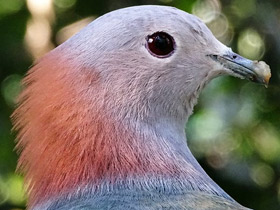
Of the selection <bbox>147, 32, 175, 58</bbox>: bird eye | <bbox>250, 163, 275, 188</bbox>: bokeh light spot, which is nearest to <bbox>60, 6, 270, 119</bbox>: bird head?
<bbox>147, 32, 175, 58</bbox>: bird eye

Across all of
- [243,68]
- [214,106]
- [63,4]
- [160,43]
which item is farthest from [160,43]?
[63,4]

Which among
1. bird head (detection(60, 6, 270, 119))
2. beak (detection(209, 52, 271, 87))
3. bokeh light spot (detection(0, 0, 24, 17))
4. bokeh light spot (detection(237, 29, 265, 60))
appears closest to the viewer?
bird head (detection(60, 6, 270, 119))

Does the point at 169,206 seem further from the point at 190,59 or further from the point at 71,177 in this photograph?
the point at 190,59

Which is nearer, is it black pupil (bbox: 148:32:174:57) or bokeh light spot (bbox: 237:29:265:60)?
black pupil (bbox: 148:32:174:57)

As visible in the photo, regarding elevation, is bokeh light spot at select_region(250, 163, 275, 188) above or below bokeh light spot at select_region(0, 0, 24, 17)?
below

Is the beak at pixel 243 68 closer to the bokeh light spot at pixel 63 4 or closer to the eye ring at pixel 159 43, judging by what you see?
the eye ring at pixel 159 43

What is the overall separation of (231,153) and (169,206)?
2.12 m

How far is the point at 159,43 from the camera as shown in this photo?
284cm

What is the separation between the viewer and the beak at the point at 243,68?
2.95 meters

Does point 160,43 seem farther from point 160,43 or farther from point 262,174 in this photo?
point 262,174

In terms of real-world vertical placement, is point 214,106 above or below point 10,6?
below

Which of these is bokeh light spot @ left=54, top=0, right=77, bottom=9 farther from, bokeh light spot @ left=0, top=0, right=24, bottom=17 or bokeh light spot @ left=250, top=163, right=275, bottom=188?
bokeh light spot @ left=250, top=163, right=275, bottom=188

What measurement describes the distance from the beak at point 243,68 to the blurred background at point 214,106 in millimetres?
1400

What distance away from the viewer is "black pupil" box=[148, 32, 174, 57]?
9.33ft
